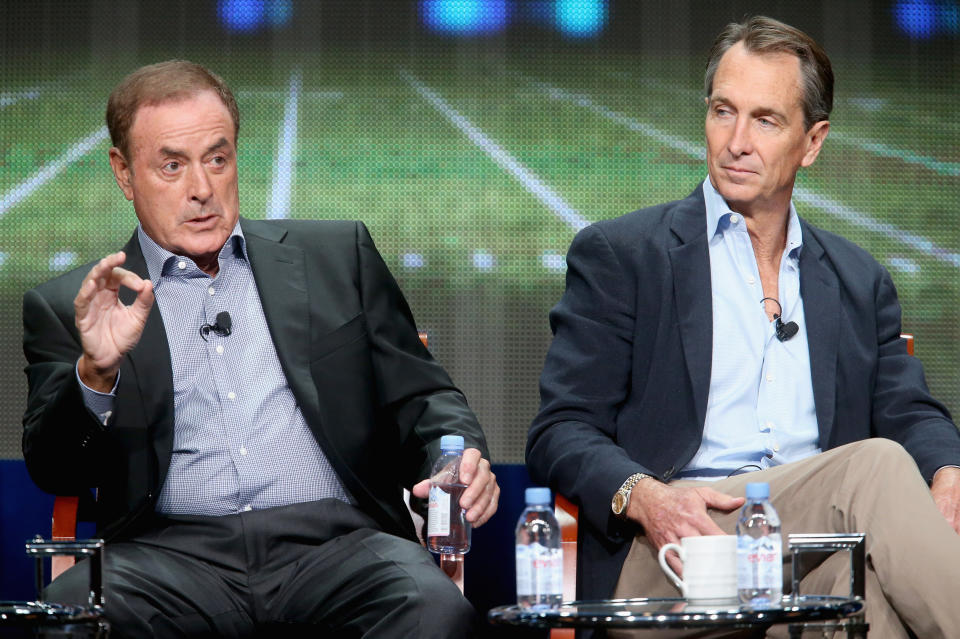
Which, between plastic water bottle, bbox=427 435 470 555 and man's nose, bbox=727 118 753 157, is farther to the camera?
man's nose, bbox=727 118 753 157

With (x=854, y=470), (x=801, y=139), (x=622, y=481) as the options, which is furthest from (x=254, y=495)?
(x=801, y=139)

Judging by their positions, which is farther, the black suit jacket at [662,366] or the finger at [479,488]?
the black suit jacket at [662,366]

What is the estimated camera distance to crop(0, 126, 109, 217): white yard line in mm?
5035

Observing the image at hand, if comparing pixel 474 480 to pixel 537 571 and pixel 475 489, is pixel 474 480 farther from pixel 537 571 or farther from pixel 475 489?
pixel 537 571

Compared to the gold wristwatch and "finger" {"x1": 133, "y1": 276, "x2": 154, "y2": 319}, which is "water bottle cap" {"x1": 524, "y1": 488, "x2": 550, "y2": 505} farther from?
"finger" {"x1": 133, "y1": 276, "x2": 154, "y2": 319}

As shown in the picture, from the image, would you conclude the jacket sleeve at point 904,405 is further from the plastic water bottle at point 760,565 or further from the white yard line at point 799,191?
the white yard line at point 799,191

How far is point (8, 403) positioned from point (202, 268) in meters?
2.01

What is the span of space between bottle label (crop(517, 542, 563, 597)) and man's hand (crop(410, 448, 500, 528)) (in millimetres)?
429

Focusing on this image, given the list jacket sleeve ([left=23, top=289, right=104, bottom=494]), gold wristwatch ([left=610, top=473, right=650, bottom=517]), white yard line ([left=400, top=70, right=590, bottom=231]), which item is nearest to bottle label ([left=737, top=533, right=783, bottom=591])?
gold wristwatch ([left=610, top=473, right=650, bottom=517])

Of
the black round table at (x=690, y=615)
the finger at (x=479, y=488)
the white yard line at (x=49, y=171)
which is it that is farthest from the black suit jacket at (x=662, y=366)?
the white yard line at (x=49, y=171)

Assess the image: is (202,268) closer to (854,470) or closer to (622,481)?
(622,481)

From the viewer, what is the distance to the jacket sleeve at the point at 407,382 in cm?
316

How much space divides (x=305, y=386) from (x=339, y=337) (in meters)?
0.18

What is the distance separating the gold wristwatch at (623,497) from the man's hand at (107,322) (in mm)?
1091
